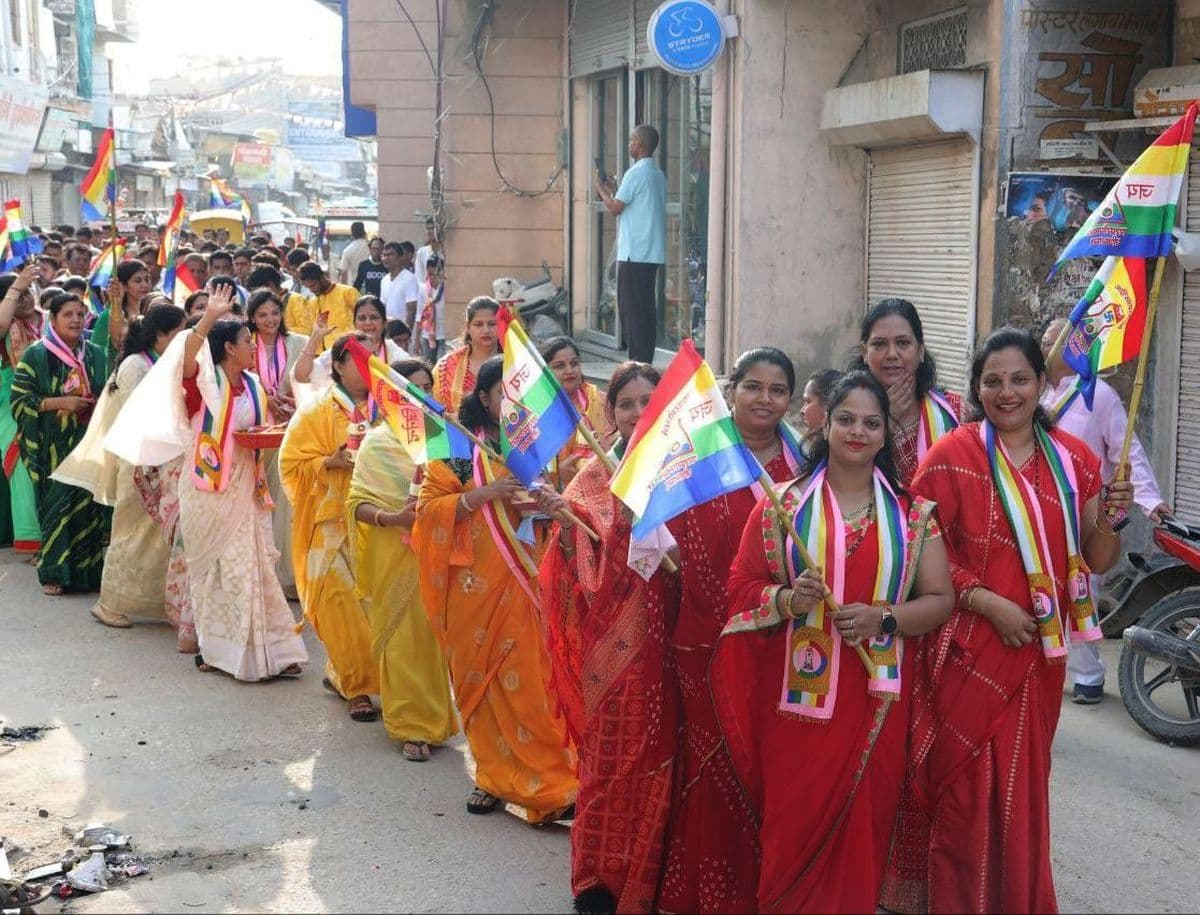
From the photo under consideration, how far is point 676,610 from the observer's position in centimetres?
459

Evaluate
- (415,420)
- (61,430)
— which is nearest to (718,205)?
(61,430)

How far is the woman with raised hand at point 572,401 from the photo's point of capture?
5.71 metres

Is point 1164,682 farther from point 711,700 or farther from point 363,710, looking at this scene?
point 363,710

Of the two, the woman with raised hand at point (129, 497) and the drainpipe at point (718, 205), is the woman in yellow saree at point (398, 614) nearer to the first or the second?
the woman with raised hand at point (129, 497)

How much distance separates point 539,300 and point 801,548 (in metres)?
12.2

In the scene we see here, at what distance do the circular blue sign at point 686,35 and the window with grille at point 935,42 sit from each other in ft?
4.07

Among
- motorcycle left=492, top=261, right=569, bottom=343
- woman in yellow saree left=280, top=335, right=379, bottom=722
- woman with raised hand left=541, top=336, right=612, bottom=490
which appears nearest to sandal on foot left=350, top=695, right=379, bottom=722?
woman in yellow saree left=280, top=335, right=379, bottom=722

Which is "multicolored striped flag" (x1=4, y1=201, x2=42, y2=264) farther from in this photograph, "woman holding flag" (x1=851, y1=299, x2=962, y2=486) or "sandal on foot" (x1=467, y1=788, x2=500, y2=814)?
"woman holding flag" (x1=851, y1=299, x2=962, y2=486)

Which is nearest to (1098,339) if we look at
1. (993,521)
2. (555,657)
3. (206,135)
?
(993,521)

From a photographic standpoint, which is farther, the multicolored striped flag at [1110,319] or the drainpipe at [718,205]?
the drainpipe at [718,205]

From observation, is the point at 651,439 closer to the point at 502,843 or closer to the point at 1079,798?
the point at 502,843

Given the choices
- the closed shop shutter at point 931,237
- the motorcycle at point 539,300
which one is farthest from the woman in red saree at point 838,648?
the motorcycle at point 539,300

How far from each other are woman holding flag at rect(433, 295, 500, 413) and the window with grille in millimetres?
3283

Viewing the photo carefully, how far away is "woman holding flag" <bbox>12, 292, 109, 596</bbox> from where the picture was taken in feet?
30.8
